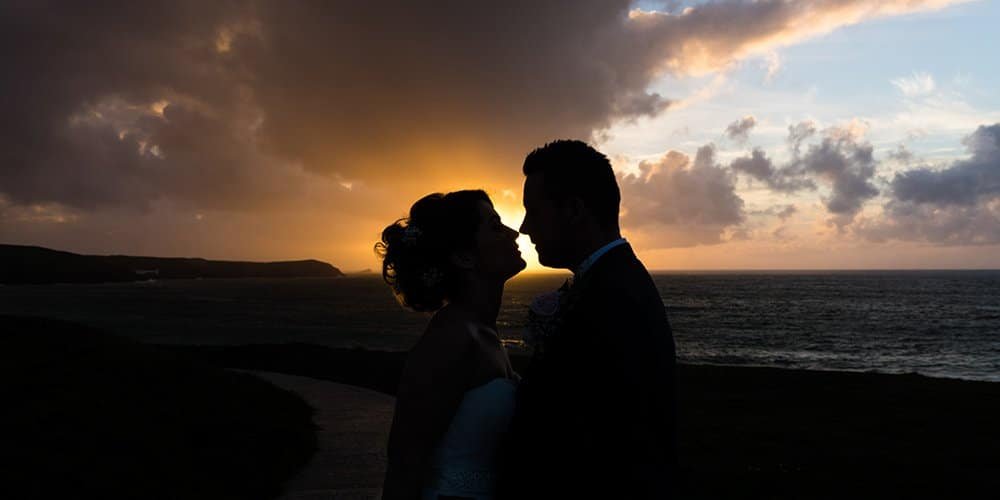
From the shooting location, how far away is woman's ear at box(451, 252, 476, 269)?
3.42 m

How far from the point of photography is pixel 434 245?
3.43 m

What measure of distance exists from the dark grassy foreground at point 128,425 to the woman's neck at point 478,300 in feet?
20.0

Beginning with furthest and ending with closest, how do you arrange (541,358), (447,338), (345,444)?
(345,444) < (447,338) < (541,358)

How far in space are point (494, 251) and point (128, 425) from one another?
8.30 metres

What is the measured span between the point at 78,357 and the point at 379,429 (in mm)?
5554

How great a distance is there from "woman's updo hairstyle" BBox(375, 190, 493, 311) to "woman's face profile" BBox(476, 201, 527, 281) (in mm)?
38

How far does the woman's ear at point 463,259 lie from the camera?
3.42 meters

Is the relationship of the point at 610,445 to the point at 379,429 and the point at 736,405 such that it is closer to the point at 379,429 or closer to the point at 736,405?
the point at 379,429

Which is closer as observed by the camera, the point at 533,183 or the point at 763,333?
the point at 533,183

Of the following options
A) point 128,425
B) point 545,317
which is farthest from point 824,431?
point 545,317

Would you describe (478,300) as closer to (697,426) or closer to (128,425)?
(128,425)

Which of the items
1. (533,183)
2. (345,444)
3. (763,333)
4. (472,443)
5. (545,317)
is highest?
(533,183)

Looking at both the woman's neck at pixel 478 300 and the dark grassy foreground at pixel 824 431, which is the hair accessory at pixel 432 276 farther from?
the dark grassy foreground at pixel 824 431

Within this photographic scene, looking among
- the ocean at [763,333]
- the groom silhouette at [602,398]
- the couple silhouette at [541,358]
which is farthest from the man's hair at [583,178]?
the ocean at [763,333]
